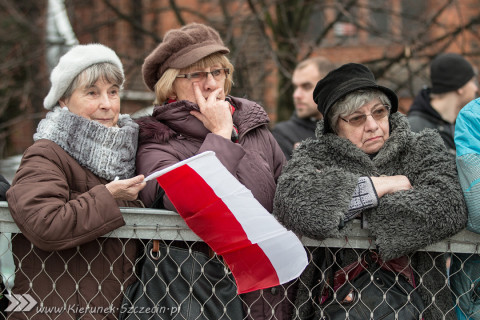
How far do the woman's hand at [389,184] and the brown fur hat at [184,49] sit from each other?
992 millimetres

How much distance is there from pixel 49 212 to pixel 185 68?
38.0 inches

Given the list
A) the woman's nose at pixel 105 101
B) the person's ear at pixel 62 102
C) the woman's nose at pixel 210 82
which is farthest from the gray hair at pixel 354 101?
the person's ear at pixel 62 102

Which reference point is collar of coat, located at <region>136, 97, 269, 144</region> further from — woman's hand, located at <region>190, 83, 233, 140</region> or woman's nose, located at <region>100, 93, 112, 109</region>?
woman's nose, located at <region>100, 93, 112, 109</region>

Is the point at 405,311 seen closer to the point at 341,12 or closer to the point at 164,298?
the point at 164,298

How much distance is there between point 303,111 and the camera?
177 inches

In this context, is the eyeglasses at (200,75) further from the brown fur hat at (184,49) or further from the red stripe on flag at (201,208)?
the red stripe on flag at (201,208)

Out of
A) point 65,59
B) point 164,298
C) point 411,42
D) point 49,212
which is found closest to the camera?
point 49,212

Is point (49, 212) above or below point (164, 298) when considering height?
above

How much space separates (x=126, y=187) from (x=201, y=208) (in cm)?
33

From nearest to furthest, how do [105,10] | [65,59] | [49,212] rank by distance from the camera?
[49,212] → [65,59] → [105,10]

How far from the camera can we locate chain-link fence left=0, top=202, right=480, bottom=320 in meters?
2.22

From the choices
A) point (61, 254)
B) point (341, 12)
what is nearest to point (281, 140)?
point (61, 254)

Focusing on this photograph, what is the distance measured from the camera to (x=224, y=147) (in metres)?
2.30

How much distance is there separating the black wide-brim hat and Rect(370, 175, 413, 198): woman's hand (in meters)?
0.38
